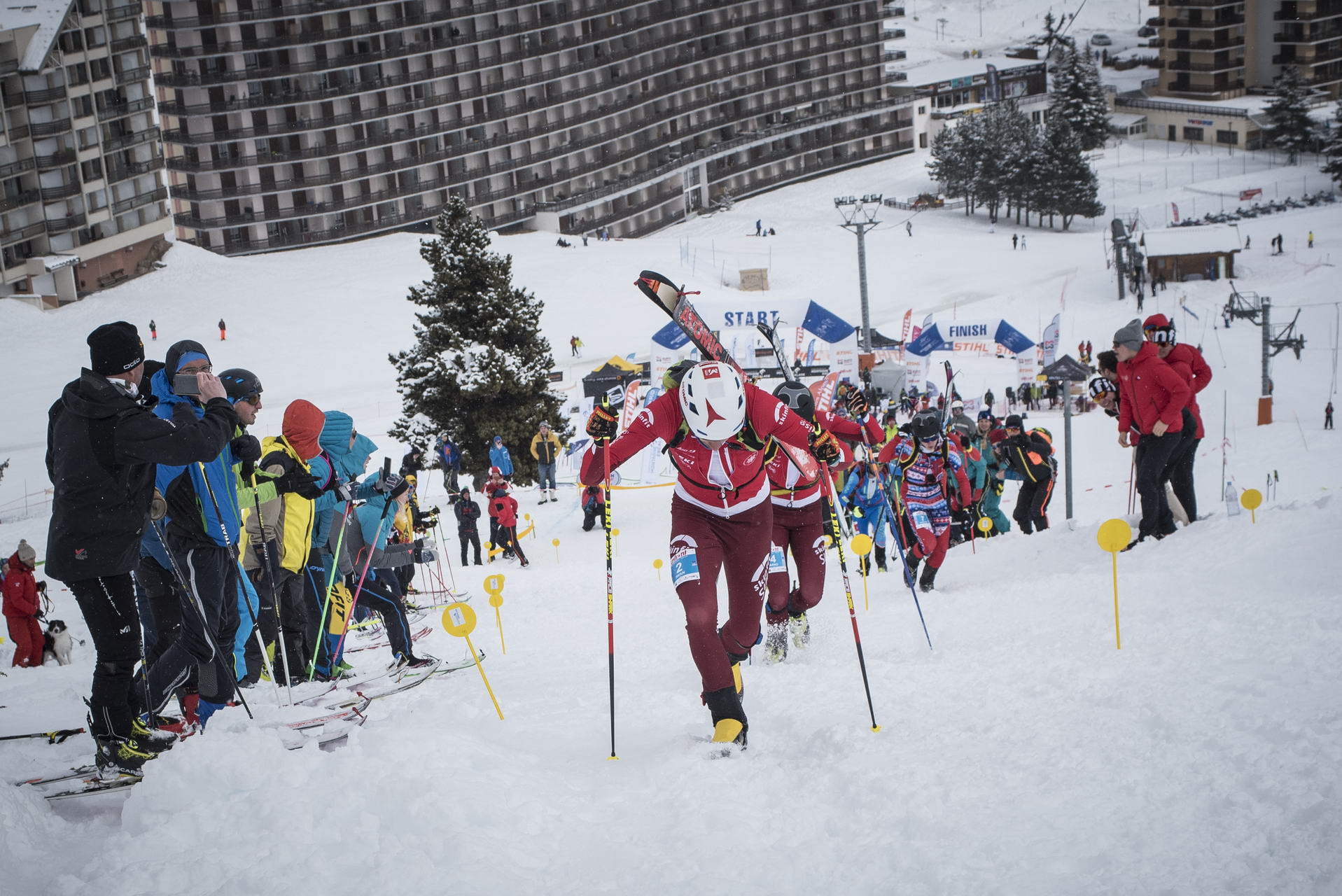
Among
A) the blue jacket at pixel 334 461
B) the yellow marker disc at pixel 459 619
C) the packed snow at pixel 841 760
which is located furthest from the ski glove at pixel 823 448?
the blue jacket at pixel 334 461

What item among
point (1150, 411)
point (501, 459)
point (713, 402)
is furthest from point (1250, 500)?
A: point (501, 459)

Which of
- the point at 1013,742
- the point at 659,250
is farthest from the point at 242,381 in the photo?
the point at 659,250

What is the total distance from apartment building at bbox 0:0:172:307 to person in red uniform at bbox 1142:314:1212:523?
46.7 m

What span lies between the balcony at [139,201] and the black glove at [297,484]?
5082 cm

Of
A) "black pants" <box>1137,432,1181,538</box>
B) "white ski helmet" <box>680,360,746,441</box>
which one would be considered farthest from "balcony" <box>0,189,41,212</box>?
"white ski helmet" <box>680,360,746,441</box>

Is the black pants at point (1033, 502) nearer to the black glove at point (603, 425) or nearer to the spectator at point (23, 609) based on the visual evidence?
the black glove at point (603, 425)

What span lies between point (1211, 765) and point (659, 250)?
54.7 metres

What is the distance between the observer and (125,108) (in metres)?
52.2

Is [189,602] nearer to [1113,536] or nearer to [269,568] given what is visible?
[269,568]

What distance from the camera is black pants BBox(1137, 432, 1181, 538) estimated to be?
8625 millimetres

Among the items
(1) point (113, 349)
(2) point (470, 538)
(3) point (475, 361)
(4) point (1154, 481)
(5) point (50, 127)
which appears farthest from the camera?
(5) point (50, 127)

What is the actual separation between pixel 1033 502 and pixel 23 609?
405 inches

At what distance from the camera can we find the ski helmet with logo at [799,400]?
23.2ft

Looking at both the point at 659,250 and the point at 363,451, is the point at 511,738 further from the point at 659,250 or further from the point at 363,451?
the point at 659,250
